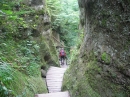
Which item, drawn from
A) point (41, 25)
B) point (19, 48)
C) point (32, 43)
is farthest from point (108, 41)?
point (41, 25)

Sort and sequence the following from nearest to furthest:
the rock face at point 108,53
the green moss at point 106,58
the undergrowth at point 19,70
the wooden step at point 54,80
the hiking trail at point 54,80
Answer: the undergrowth at point 19,70
the rock face at point 108,53
the green moss at point 106,58
the hiking trail at point 54,80
the wooden step at point 54,80

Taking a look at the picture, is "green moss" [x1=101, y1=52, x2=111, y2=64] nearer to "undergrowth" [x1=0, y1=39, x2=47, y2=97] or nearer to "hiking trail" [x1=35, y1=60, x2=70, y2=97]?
"undergrowth" [x1=0, y1=39, x2=47, y2=97]

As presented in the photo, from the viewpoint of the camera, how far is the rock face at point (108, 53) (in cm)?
401

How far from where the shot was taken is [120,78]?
4000 millimetres

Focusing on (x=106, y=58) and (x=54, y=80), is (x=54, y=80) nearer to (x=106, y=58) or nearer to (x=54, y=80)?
(x=54, y=80)

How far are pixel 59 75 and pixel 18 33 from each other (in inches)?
128

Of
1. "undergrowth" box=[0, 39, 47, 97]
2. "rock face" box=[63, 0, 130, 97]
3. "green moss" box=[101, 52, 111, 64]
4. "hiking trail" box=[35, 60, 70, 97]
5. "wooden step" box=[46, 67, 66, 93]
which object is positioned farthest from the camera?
"wooden step" box=[46, 67, 66, 93]

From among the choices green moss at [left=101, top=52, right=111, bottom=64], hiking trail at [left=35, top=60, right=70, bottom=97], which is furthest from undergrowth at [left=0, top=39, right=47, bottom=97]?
green moss at [left=101, top=52, right=111, bottom=64]

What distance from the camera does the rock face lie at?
4.01m

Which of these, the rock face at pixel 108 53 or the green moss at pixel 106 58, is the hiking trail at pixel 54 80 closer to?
the rock face at pixel 108 53

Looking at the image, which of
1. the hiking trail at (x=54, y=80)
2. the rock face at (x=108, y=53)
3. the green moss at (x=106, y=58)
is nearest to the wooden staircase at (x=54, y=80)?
the hiking trail at (x=54, y=80)

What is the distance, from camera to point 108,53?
4.29 m

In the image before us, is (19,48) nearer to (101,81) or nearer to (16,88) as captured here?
(16,88)

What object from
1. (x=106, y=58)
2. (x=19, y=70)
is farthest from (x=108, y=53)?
(x=19, y=70)
